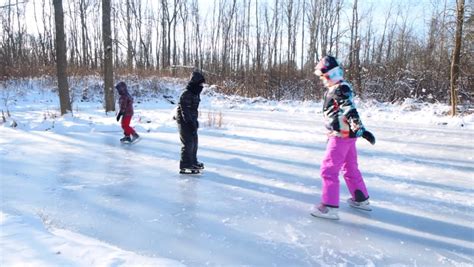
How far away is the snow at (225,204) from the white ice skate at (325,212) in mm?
78

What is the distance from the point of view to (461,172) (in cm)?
557

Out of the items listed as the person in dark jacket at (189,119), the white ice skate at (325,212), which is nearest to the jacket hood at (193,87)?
the person in dark jacket at (189,119)

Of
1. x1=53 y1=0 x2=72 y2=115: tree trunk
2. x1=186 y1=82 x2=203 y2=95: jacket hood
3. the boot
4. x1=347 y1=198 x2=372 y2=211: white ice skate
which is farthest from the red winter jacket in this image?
x1=347 y1=198 x2=372 y2=211: white ice skate

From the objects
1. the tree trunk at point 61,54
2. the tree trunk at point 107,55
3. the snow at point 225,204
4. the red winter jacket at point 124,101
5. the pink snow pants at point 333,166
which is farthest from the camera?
the tree trunk at point 107,55

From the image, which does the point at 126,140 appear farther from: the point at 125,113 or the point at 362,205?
the point at 362,205

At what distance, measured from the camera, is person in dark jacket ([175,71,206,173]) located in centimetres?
539

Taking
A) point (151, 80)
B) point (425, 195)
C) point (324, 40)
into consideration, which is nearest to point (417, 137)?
point (425, 195)

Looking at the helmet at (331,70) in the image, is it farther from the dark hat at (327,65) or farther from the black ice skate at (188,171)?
the black ice skate at (188,171)

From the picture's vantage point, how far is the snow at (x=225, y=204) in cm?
292

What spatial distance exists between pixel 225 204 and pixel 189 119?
1.68 m

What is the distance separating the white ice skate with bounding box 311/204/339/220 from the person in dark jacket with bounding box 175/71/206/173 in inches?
84.2

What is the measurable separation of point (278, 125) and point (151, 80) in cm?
1291

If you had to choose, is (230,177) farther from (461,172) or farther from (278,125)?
(278,125)

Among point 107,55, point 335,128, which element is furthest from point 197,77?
point 107,55
